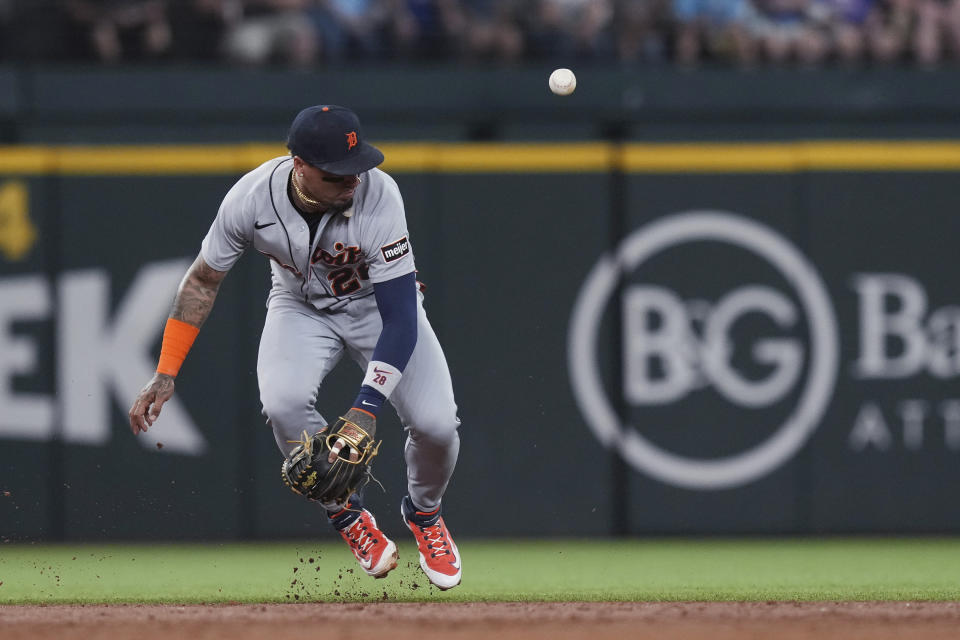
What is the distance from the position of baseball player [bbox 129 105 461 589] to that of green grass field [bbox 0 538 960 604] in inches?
21.6

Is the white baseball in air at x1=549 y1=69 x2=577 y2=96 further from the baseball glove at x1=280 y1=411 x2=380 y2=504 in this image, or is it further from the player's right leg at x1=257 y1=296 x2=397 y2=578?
the baseball glove at x1=280 y1=411 x2=380 y2=504

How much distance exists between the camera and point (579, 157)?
8.68m

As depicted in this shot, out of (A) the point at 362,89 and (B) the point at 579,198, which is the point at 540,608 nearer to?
(B) the point at 579,198

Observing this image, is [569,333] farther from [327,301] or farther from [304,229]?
[304,229]

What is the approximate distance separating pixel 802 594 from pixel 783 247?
272 centimetres

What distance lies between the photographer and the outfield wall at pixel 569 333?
8461 millimetres

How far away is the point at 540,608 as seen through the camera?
19.5 feet

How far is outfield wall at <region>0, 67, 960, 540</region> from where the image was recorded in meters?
8.46

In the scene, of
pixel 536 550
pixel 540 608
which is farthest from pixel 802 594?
pixel 536 550

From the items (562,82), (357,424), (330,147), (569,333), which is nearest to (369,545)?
(357,424)

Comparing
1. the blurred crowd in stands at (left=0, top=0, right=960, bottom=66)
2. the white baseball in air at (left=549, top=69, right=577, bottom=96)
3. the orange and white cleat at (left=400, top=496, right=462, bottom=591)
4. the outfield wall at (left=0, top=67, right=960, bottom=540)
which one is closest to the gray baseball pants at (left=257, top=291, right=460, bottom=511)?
the orange and white cleat at (left=400, top=496, right=462, bottom=591)

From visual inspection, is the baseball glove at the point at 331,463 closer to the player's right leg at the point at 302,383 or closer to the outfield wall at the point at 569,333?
the player's right leg at the point at 302,383

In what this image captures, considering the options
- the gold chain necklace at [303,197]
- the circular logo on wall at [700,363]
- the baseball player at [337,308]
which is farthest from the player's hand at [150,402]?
the circular logo on wall at [700,363]

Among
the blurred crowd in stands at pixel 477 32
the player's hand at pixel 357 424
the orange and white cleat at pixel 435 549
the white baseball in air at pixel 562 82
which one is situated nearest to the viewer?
the player's hand at pixel 357 424
